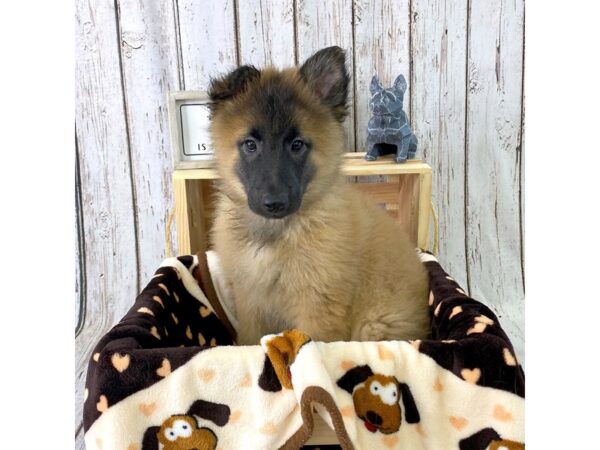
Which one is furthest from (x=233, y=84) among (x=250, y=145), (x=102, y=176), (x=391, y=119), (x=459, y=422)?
(x=102, y=176)

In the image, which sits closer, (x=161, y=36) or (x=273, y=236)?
(x=273, y=236)

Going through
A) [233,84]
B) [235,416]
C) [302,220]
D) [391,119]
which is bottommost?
[235,416]

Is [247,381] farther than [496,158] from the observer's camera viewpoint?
No

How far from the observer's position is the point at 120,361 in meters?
1.41

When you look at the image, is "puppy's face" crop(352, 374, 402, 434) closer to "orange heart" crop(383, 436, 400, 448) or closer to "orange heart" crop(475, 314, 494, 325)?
"orange heart" crop(383, 436, 400, 448)

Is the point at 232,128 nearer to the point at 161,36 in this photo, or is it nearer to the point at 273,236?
the point at 273,236

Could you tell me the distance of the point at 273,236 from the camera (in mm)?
1893

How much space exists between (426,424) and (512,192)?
1.97 meters

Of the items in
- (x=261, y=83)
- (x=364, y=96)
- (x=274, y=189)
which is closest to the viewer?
(x=274, y=189)

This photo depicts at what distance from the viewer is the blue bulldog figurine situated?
2488 millimetres

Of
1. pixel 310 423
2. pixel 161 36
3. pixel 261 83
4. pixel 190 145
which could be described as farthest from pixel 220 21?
pixel 310 423

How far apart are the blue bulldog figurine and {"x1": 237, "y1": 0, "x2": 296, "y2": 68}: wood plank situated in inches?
22.6

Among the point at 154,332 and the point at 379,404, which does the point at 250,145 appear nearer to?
the point at 154,332

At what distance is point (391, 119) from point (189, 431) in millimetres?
1758
